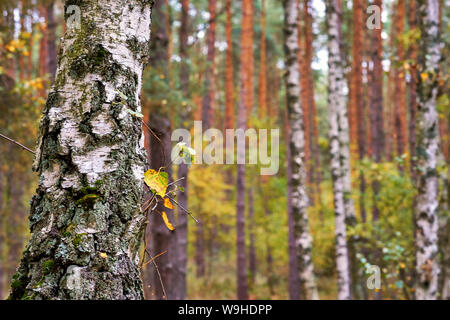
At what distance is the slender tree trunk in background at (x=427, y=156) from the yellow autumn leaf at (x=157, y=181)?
470 cm

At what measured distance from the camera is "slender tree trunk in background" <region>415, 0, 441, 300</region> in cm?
523

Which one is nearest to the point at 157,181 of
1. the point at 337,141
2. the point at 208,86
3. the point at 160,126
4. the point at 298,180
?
the point at 160,126

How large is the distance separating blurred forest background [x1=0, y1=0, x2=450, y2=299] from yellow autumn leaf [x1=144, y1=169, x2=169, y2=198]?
90cm

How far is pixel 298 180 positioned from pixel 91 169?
17.7 ft

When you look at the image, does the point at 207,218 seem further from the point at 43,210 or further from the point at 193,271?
the point at 43,210

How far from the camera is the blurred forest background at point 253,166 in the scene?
631 cm

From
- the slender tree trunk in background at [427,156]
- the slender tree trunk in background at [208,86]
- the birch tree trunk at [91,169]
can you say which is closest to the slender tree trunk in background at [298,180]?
the slender tree trunk in background at [427,156]

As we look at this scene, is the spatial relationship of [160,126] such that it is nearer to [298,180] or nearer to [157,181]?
[298,180]

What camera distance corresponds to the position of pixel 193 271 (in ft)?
66.2

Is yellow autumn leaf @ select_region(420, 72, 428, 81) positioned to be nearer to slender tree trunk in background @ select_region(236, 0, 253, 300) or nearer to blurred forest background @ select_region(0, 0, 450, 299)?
blurred forest background @ select_region(0, 0, 450, 299)

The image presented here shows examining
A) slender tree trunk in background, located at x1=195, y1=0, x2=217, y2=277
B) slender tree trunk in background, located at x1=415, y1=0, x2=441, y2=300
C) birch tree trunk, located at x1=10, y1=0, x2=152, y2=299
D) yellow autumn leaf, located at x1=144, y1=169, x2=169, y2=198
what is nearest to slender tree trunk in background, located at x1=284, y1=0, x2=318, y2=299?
slender tree trunk in background, located at x1=415, y1=0, x2=441, y2=300

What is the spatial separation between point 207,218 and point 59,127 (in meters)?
14.2

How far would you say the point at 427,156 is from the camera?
17.4 feet

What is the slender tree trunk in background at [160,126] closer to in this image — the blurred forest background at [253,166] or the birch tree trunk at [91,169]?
the blurred forest background at [253,166]
